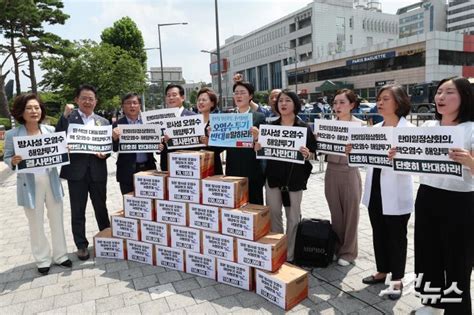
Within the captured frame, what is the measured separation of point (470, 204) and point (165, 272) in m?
3.25

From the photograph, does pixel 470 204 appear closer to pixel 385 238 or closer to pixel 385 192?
pixel 385 192

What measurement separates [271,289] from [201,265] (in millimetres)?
973

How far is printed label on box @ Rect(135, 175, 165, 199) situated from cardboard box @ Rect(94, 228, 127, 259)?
776 mm

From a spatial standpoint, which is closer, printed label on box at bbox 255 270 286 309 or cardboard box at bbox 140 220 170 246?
printed label on box at bbox 255 270 286 309

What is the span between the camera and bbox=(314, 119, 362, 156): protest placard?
13.1ft

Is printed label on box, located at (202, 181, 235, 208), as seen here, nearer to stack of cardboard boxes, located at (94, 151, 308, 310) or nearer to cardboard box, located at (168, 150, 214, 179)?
stack of cardboard boxes, located at (94, 151, 308, 310)

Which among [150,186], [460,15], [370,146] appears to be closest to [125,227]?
[150,186]

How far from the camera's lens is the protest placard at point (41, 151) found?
13.6ft

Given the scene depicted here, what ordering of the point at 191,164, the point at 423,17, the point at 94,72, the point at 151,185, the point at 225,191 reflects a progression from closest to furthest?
the point at 225,191, the point at 191,164, the point at 151,185, the point at 94,72, the point at 423,17

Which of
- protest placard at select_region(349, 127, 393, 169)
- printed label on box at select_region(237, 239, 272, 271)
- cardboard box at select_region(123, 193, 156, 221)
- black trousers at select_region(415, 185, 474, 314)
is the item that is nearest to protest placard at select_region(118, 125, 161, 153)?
cardboard box at select_region(123, 193, 156, 221)

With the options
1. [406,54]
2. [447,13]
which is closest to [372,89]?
[406,54]

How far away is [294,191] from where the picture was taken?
13.9ft

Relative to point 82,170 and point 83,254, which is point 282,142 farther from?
point 83,254

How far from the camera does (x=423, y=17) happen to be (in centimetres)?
10394
